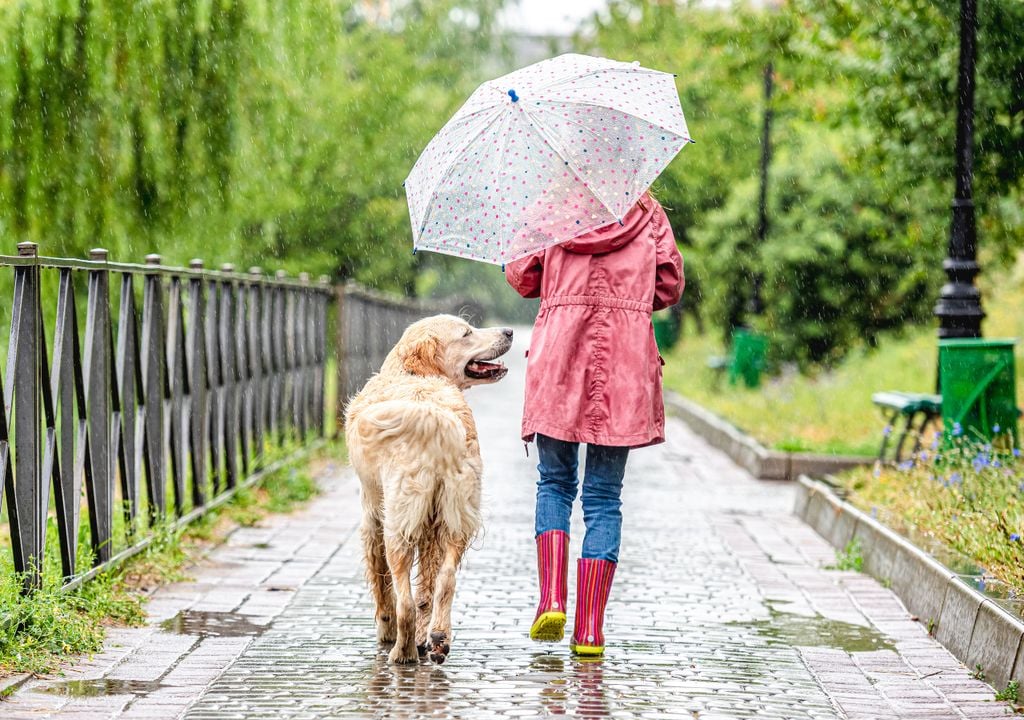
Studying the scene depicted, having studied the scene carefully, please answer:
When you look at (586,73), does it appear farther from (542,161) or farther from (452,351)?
(452,351)

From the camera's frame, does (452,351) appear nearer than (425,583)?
No

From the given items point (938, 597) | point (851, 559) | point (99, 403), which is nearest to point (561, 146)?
point (99, 403)

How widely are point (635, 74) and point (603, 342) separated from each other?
4.14ft

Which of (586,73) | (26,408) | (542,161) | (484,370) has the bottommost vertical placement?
(26,408)

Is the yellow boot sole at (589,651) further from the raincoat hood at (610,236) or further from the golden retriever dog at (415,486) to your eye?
the raincoat hood at (610,236)

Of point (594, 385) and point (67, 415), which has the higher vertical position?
point (594, 385)

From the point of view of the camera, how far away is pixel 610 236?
5711mm

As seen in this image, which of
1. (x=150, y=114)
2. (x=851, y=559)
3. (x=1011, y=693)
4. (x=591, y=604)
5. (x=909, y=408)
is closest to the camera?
(x=1011, y=693)

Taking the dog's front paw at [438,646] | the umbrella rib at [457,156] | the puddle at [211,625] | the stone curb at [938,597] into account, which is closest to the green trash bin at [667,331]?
the stone curb at [938,597]

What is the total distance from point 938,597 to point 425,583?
2.45m

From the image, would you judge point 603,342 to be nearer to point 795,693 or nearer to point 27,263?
point 795,693

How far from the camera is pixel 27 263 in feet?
17.7

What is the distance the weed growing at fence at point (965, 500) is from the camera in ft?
21.1

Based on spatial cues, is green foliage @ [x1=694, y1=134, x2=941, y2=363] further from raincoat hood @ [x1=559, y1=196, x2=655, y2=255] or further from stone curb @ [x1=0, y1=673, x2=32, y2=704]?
stone curb @ [x1=0, y1=673, x2=32, y2=704]
